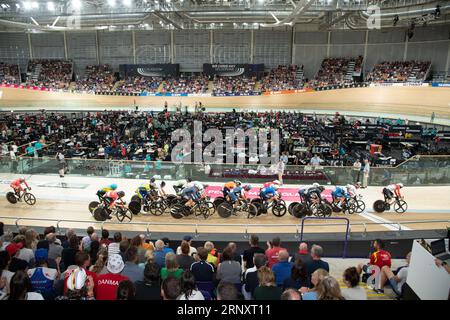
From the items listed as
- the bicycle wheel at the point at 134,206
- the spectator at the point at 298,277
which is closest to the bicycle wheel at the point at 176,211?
the bicycle wheel at the point at 134,206

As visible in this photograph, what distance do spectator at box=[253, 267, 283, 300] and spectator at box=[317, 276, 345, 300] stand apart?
1.97ft

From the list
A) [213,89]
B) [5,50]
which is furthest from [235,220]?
[5,50]

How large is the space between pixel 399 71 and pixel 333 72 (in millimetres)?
6545

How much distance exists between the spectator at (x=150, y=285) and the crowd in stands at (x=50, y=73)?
39987mm

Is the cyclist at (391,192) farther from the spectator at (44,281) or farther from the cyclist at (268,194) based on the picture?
the spectator at (44,281)

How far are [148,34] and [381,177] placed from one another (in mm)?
34247

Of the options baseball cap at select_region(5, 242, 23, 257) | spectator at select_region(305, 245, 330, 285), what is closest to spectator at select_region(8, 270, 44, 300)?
baseball cap at select_region(5, 242, 23, 257)

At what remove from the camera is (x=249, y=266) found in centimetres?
602

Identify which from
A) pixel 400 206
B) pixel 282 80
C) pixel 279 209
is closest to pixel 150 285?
pixel 279 209

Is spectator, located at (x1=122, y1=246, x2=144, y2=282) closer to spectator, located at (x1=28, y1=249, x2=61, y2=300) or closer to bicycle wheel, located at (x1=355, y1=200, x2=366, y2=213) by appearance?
spectator, located at (x1=28, y1=249, x2=61, y2=300)

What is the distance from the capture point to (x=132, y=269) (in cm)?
503

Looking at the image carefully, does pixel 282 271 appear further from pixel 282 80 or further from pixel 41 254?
pixel 282 80

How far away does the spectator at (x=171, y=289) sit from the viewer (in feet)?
12.5

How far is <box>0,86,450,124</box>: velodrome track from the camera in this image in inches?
1200
